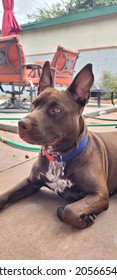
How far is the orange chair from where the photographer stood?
17.2 ft

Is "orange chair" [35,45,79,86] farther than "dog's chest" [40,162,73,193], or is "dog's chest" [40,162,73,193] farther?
"orange chair" [35,45,79,86]

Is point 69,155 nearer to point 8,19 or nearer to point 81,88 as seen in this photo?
point 81,88

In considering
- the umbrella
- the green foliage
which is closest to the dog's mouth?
the umbrella

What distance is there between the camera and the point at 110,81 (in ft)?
30.3

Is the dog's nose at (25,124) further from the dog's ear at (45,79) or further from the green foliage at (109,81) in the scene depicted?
the green foliage at (109,81)

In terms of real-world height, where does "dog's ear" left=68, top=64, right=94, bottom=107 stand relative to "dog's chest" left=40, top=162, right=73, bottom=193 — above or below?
above

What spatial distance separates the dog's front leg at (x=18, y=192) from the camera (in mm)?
1619

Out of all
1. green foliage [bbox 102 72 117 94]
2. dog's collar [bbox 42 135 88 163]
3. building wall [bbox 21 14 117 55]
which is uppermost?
building wall [bbox 21 14 117 55]

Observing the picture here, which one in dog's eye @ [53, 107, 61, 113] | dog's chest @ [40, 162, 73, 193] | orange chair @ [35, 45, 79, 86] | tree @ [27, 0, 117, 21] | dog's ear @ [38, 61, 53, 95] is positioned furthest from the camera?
tree @ [27, 0, 117, 21]

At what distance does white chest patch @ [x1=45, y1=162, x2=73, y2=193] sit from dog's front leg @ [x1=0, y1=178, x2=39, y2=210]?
19 centimetres

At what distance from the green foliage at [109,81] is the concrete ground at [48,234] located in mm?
7216

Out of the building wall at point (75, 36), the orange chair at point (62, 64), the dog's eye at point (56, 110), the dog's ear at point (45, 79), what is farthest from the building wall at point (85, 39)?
the dog's eye at point (56, 110)

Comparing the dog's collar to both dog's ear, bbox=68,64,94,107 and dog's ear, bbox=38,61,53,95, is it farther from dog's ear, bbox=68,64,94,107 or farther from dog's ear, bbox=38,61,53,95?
dog's ear, bbox=38,61,53,95
